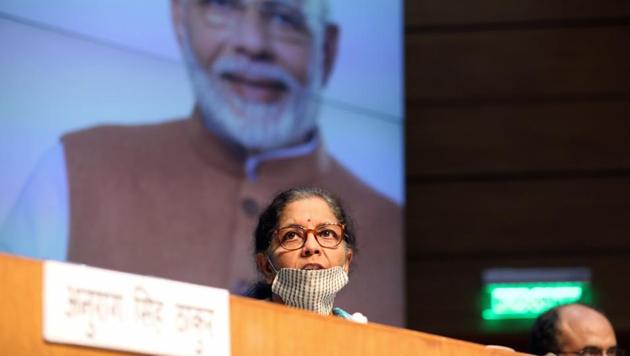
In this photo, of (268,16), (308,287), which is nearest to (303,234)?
(308,287)

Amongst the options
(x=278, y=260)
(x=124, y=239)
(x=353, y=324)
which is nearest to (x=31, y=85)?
(x=124, y=239)

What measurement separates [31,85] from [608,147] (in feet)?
8.25

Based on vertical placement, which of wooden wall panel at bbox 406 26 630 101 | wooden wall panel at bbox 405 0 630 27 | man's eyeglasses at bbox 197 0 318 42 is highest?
wooden wall panel at bbox 405 0 630 27

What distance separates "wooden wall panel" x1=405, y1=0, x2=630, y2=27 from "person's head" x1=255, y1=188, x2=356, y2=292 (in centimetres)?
349

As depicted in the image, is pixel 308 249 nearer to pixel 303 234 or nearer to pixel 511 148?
pixel 303 234

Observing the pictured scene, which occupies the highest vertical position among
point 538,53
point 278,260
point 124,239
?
point 538,53

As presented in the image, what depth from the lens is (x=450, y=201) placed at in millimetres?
5836

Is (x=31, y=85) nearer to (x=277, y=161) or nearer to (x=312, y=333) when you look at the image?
(x=277, y=161)

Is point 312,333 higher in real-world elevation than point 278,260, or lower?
lower

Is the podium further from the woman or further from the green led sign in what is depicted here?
the green led sign

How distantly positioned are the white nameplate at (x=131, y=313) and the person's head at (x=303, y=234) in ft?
2.36

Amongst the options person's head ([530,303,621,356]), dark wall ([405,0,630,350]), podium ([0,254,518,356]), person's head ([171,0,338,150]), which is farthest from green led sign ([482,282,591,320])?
podium ([0,254,518,356])

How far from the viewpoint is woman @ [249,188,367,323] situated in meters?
2.27

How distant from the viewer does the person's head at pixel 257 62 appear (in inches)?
195
